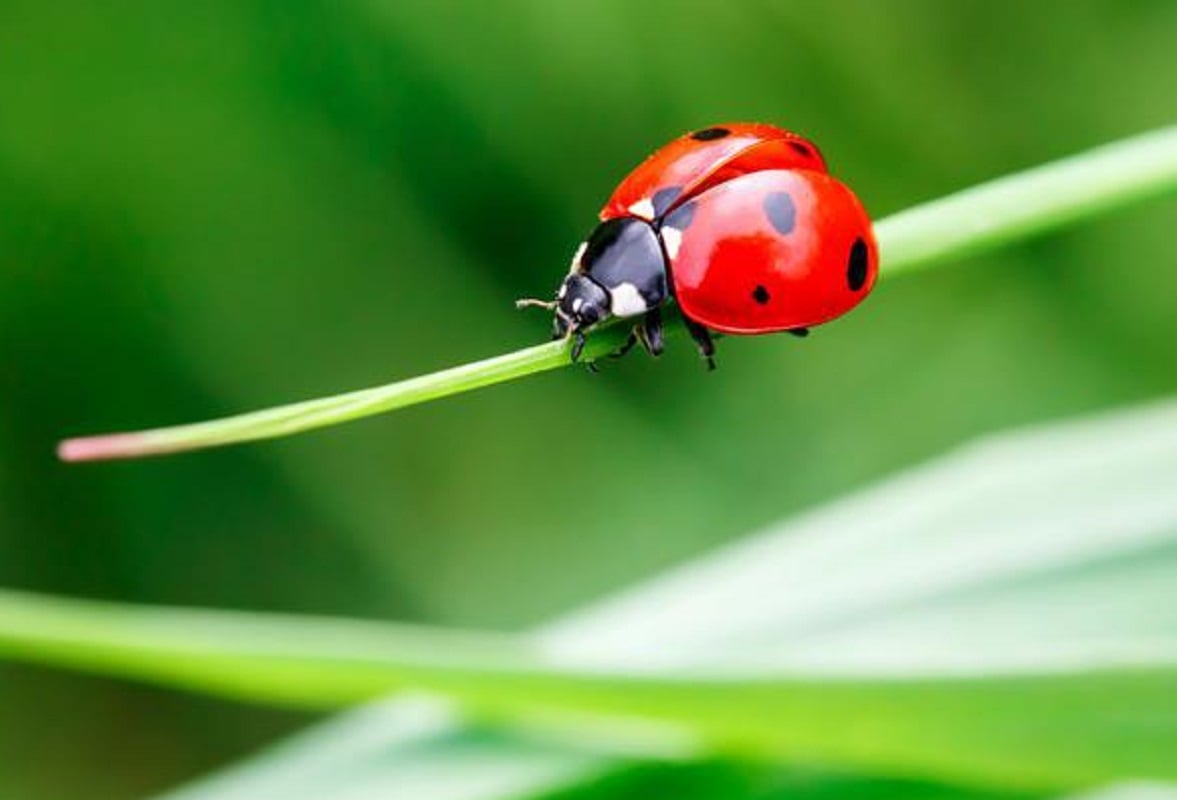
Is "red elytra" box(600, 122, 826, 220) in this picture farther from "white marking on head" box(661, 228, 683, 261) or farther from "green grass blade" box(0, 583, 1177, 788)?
"green grass blade" box(0, 583, 1177, 788)

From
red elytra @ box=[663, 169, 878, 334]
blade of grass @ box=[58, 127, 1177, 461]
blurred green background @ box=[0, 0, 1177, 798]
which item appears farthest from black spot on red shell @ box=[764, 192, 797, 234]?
blurred green background @ box=[0, 0, 1177, 798]

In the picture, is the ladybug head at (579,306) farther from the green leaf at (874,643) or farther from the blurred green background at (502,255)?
the blurred green background at (502,255)

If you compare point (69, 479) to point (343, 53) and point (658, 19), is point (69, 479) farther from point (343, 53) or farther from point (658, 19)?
point (658, 19)

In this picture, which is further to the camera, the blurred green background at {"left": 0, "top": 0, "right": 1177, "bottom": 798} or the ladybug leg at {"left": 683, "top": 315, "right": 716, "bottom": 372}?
the blurred green background at {"left": 0, "top": 0, "right": 1177, "bottom": 798}

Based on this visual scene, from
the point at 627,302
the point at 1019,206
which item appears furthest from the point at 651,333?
the point at 1019,206

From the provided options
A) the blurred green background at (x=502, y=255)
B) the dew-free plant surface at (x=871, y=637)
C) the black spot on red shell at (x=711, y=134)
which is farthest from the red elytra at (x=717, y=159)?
the blurred green background at (x=502, y=255)

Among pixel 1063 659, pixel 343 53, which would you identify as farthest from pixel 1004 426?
pixel 1063 659

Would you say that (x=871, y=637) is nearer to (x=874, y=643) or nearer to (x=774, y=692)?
(x=874, y=643)

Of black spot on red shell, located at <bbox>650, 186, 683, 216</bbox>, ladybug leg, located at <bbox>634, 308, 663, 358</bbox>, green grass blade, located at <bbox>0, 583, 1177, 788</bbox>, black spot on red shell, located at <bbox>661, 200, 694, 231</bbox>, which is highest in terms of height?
black spot on red shell, located at <bbox>650, 186, 683, 216</bbox>
